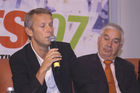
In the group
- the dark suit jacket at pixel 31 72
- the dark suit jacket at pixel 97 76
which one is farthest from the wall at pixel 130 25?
the dark suit jacket at pixel 31 72

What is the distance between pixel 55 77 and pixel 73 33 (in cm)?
165

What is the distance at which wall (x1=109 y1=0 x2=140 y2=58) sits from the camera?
14.3 feet

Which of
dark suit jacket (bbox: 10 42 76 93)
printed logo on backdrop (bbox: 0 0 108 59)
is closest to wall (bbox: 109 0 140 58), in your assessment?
printed logo on backdrop (bbox: 0 0 108 59)

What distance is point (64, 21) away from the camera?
3830 millimetres

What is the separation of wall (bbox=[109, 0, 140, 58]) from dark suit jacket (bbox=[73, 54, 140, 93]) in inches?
65.9

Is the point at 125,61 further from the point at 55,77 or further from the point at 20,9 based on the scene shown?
the point at 20,9

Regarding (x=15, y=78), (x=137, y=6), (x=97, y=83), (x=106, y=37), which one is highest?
(x=137, y=6)

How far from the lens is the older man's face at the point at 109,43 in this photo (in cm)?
263

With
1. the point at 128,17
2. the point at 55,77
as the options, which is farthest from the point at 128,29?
the point at 55,77

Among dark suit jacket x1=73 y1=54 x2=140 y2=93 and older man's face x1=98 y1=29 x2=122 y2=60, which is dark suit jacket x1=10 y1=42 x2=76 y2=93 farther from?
older man's face x1=98 y1=29 x2=122 y2=60

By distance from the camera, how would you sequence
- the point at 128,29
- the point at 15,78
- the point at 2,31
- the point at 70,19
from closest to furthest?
the point at 15,78 < the point at 2,31 < the point at 70,19 < the point at 128,29

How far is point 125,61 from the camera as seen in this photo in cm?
279

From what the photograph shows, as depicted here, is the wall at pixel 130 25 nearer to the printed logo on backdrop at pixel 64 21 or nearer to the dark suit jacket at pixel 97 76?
the printed logo on backdrop at pixel 64 21

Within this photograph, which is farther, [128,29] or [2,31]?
[128,29]
